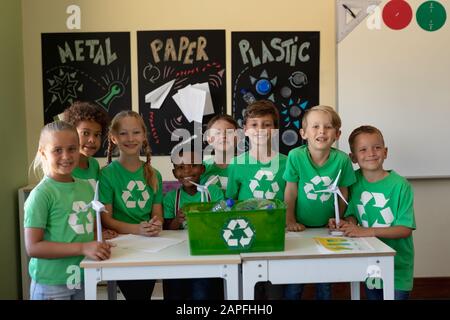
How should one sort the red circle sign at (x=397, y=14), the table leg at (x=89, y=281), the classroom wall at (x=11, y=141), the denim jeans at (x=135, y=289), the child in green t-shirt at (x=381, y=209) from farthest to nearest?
the red circle sign at (x=397, y=14)
the classroom wall at (x=11, y=141)
the denim jeans at (x=135, y=289)
the child in green t-shirt at (x=381, y=209)
the table leg at (x=89, y=281)

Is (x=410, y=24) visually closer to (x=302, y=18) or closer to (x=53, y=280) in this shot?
(x=302, y=18)

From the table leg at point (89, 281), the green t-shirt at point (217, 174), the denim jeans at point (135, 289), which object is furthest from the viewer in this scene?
the green t-shirt at point (217, 174)

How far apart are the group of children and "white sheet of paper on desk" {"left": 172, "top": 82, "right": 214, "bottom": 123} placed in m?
0.93

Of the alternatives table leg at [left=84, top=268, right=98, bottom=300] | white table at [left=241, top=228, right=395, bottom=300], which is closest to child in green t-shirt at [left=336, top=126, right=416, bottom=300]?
white table at [left=241, top=228, right=395, bottom=300]

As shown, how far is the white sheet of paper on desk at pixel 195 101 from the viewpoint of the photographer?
3.56m

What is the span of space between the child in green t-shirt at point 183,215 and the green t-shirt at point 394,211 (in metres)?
0.65

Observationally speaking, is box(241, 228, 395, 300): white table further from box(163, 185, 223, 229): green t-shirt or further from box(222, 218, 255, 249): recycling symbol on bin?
box(163, 185, 223, 229): green t-shirt

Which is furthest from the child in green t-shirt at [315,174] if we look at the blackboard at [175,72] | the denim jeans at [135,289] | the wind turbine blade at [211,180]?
the blackboard at [175,72]

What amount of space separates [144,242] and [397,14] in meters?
2.35

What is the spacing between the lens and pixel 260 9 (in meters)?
3.55

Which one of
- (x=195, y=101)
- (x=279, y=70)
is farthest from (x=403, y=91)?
(x=195, y=101)

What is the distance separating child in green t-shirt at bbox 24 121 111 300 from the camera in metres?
1.92

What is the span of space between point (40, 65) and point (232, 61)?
125 centimetres

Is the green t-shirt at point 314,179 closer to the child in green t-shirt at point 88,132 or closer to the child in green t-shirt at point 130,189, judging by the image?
the child in green t-shirt at point 130,189
